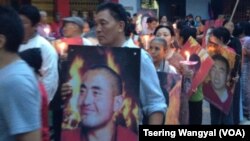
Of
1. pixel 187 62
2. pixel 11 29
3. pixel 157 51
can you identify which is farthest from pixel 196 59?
pixel 11 29

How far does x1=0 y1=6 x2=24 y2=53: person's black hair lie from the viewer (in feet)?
7.83

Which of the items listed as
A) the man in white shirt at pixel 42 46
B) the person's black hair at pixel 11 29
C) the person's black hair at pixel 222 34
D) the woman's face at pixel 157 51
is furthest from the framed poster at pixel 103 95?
the person's black hair at pixel 222 34

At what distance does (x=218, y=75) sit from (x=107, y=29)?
3.61 meters

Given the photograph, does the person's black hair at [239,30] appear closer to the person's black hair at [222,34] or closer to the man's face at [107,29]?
the person's black hair at [222,34]

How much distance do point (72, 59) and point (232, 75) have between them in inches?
156

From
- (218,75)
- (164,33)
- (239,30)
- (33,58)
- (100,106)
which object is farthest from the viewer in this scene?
(239,30)

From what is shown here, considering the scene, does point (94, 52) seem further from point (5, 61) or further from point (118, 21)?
point (5, 61)

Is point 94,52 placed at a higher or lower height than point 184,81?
higher

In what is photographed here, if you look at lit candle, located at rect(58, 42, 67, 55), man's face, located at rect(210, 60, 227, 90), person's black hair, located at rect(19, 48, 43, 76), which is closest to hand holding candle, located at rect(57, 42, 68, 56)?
lit candle, located at rect(58, 42, 67, 55)

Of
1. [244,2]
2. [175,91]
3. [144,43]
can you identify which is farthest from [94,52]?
[244,2]

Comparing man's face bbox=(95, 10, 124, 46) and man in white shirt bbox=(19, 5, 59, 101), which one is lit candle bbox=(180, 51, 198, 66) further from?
man's face bbox=(95, 10, 124, 46)

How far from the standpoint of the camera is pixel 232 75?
6.93m

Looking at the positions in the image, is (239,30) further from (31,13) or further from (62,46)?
(31,13)

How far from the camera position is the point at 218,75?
22.1 feet
